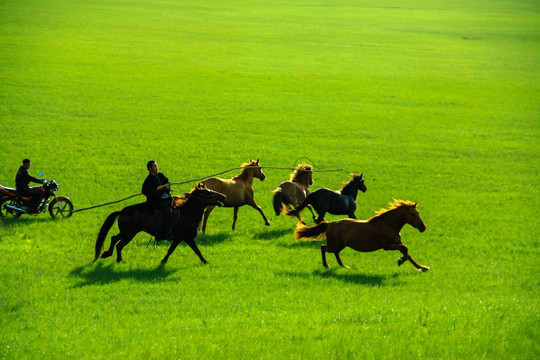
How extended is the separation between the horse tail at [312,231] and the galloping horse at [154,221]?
1.85 metres

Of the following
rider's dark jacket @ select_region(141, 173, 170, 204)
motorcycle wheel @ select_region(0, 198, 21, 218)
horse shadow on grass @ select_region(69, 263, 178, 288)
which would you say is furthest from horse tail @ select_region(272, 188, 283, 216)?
motorcycle wheel @ select_region(0, 198, 21, 218)

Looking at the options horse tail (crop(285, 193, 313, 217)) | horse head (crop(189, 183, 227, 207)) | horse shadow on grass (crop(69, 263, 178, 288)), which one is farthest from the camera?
horse tail (crop(285, 193, 313, 217))

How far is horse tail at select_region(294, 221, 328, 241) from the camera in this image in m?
15.2

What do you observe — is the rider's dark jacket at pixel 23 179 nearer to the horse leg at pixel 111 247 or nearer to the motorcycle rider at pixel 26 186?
the motorcycle rider at pixel 26 186

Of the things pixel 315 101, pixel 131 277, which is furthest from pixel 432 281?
pixel 315 101

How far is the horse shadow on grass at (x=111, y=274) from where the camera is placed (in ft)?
45.4

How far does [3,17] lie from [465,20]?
5822cm

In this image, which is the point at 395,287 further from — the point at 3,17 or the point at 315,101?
the point at 3,17

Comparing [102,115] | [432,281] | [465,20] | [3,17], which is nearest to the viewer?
[432,281]

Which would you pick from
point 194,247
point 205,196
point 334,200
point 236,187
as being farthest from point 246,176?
point 194,247

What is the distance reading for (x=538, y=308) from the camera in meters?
13.4

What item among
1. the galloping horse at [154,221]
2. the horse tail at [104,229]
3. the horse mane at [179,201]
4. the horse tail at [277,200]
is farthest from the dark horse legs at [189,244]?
the horse tail at [277,200]

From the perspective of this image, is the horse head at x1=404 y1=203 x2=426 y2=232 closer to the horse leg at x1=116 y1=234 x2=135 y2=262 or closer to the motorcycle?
the horse leg at x1=116 y1=234 x2=135 y2=262

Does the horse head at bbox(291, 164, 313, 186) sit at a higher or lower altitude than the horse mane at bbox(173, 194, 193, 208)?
higher
